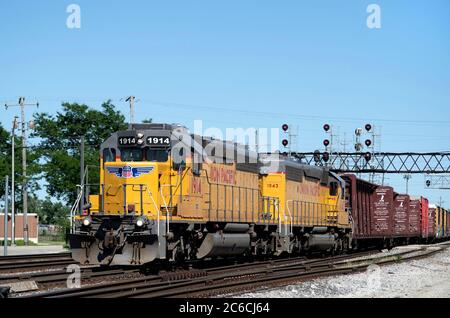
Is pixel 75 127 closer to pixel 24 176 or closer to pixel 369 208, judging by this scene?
pixel 24 176

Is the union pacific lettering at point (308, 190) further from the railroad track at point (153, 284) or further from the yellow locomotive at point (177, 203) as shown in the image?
the railroad track at point (153, 284)

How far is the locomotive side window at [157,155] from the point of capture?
17781 millimetres

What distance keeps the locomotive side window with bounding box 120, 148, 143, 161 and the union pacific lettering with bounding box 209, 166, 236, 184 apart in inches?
102

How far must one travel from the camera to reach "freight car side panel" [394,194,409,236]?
133 ft

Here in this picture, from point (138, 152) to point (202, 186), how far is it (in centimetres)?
223

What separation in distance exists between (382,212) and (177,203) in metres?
21.9

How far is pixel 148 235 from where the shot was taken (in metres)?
16.5

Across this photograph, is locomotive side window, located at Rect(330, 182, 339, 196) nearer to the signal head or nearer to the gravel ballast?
the gravel ballast

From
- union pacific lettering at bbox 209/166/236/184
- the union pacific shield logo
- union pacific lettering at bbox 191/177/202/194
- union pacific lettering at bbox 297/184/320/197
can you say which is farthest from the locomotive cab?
union pacific lettering at bbox 297/184/320/197

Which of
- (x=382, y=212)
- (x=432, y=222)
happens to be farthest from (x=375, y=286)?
(x=432, y=222)

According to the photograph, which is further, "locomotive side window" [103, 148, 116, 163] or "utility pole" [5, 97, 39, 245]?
"utility pole" [5, 97, 39, 245]

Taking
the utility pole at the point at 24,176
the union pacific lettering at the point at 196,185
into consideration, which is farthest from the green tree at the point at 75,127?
the union pacific lettering at the point at 196,185
